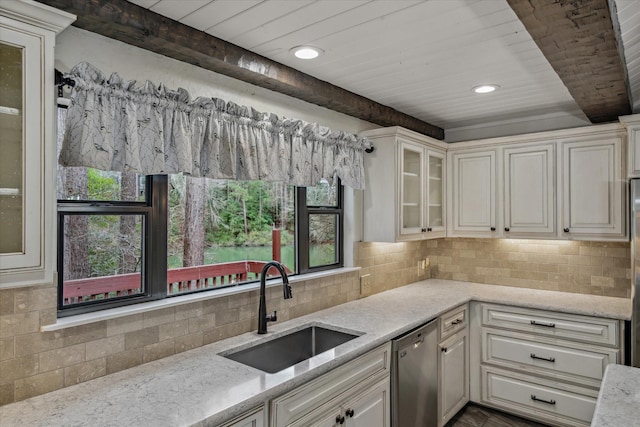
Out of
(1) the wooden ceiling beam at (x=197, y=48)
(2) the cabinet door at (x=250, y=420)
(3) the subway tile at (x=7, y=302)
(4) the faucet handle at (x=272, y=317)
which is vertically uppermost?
(1) the wooden ceiling beam at (x=197, y=48)

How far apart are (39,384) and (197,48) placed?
5.10ft

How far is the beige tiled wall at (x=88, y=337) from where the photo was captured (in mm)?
1460

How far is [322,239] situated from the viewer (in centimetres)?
301

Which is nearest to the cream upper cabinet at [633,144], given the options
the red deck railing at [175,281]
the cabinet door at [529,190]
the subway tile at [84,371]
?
the cabinet door at [529,190]

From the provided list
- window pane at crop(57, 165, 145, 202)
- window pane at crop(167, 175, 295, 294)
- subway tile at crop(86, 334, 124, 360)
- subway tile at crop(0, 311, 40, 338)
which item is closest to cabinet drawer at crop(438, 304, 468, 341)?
window pane at crop(167, 175, 295, 294)

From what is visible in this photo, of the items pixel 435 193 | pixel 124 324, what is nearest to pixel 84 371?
pixel 124 324

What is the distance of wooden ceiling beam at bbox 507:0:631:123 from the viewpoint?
4.73 ft

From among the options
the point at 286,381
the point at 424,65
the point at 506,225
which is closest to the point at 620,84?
the point at 424,65

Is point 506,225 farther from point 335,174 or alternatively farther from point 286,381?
point 286,381

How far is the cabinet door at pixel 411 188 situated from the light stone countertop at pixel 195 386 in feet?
2.62

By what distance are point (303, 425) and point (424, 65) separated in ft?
6.58

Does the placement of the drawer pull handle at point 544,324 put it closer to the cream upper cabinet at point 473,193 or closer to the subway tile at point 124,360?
the cream upper cabinet at point 473,193

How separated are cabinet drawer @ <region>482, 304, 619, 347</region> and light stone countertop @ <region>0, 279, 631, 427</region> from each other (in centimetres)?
15

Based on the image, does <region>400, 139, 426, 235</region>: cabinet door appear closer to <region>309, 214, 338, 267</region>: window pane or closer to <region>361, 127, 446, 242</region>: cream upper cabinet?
<region>361, 127, 446, 242</region>: cream upper cabinet
